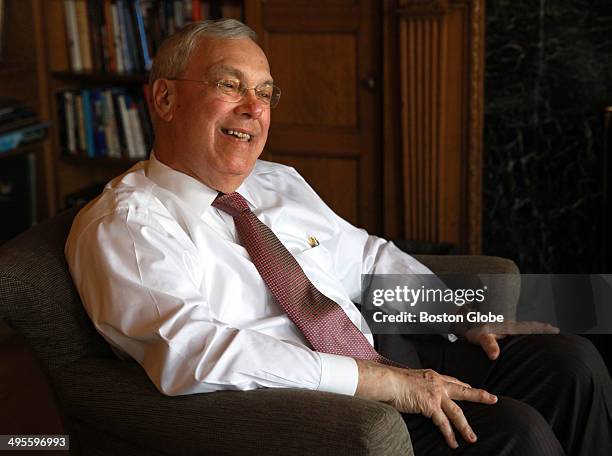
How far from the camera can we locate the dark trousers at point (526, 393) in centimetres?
158

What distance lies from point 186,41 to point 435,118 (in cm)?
131

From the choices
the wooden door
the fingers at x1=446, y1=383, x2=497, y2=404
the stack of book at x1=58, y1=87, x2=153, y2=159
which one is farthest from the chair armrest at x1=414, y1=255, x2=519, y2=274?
the stack of book at x1=58, y1=87, x2=153, y2=159

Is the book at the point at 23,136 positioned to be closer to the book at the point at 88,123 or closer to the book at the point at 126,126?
the book at the point at 88,123

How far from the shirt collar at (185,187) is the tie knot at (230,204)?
0.05 ft

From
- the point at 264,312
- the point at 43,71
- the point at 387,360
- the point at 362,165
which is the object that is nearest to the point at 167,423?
the point at 264,312

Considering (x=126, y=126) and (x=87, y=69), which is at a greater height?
(x=87, y=69)

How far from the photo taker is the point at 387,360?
1.80 m

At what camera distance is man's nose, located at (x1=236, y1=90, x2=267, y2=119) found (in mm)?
1826

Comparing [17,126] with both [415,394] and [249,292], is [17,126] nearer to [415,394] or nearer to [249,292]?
[249,292]

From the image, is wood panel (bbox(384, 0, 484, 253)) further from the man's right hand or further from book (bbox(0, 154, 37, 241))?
book (bbox(0, 154, 37, 241))

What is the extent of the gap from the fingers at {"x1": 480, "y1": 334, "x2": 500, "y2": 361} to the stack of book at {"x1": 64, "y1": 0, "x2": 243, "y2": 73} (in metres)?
1.91

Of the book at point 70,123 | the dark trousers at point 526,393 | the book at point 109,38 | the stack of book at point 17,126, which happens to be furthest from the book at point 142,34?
the dark trousers at point 526,393

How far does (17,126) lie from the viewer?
3.52 m

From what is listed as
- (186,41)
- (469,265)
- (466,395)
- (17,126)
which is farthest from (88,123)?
(466,395)
